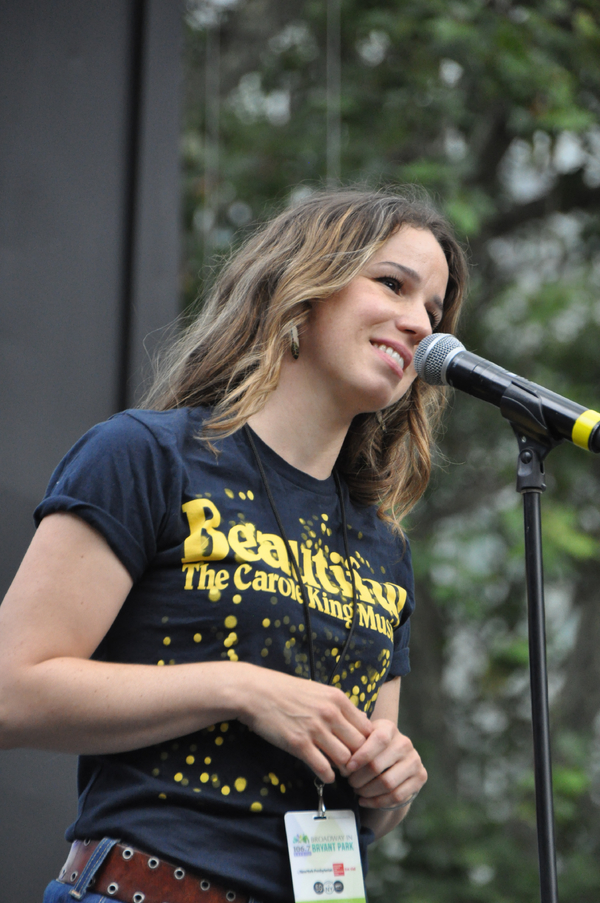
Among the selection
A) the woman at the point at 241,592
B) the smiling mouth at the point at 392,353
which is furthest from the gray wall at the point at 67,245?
the smiling mouth at the point at 392,353

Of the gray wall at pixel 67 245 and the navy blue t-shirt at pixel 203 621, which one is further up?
the gray wall at pixel 67 245

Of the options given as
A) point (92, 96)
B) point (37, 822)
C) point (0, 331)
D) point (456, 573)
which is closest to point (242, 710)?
point (37, 822)

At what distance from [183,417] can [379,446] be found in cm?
45

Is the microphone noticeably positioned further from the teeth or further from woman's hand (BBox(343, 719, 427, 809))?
woman's hand (BBox(343, 719, 427, 809))

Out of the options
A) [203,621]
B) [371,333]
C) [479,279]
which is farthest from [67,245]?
[479,279]

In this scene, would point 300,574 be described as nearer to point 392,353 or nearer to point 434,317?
point 392,353

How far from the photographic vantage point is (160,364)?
1.80 m

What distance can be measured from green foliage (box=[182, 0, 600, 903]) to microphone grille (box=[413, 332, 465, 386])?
240 cm

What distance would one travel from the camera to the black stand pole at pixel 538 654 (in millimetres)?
980

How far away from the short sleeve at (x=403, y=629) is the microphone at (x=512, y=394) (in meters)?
0.38

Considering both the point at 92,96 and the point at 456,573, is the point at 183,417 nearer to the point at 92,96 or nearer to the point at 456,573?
the point at 92,96

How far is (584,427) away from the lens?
1.05m

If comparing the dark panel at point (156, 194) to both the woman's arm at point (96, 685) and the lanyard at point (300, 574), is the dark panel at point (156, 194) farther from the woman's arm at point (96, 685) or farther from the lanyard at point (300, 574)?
the woman's arm at point (96, 685)

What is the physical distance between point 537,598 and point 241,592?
0.36 metres
